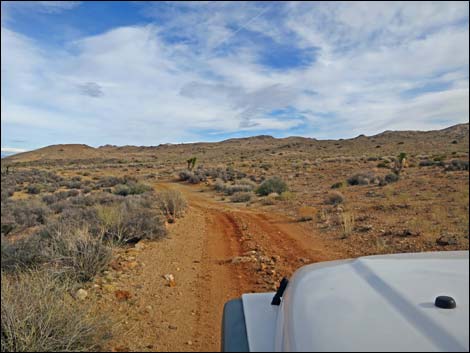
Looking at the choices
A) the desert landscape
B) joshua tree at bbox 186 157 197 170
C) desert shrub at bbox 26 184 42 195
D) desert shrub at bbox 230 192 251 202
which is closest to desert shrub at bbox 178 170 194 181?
joshua tree at bbox 186 157 197 170

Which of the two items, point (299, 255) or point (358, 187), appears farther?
point (358, 187)

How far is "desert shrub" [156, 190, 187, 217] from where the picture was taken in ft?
39.7

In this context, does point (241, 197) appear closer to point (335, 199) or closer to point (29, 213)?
point (335, 199)

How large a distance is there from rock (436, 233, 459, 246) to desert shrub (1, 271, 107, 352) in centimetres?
642

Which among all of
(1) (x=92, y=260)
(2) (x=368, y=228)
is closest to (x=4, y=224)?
(1) (x=92, y=260)

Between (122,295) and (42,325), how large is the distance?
68.7 inches

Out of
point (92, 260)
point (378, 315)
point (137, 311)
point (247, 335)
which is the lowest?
point (137, 311)

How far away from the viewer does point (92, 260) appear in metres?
5.96

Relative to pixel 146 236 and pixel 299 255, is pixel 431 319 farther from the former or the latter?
pixel 146 236

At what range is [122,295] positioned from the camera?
5.33 meters

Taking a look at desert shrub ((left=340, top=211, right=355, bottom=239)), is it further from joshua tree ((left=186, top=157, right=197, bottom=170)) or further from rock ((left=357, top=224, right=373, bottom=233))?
joshua tree ((left=186, top=157, right=197, bottom=170))

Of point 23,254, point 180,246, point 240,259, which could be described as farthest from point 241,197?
point 23,254

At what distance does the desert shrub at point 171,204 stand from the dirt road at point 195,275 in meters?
1.04

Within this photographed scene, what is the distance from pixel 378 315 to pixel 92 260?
536 centimetres
